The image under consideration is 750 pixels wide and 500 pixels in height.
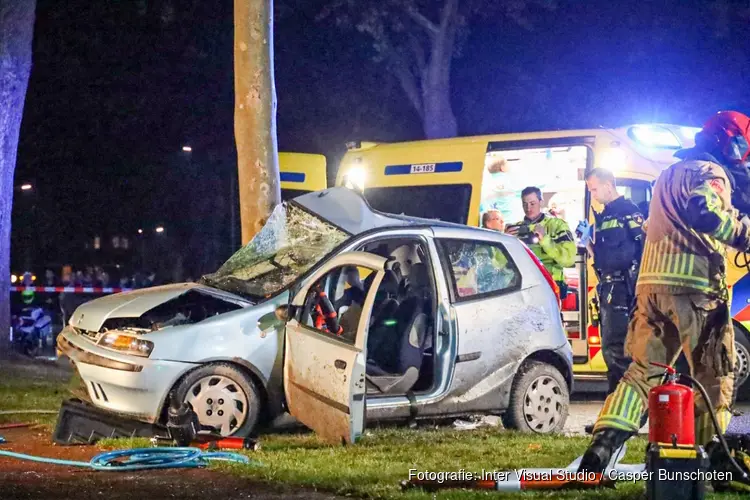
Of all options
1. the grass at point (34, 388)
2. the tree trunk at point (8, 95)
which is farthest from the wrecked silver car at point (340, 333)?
the tree trunk at point (8, 95)

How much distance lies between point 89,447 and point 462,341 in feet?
9.12

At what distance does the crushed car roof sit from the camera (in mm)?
8320

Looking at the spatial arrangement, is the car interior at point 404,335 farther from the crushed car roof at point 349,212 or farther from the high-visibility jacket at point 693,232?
the high-visibility jacket at point 693,232

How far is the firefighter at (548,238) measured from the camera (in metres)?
10.0

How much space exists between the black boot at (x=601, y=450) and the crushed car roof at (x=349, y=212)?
296cm

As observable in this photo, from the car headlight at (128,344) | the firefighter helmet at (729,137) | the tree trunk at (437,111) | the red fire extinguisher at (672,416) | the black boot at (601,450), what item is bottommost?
the black boot at (601,450)

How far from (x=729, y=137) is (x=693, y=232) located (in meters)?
0.61

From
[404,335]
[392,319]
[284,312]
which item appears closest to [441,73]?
[392,319]

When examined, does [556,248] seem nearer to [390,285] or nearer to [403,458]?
[390,285]

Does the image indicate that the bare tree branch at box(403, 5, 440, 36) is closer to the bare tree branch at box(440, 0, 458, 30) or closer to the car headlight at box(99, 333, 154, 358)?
the bare tree branch at box(440, 0, 458, 30)

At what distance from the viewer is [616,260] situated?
912 centimetres

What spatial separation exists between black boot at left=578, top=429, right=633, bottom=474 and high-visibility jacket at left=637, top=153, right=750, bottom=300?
0.85 m

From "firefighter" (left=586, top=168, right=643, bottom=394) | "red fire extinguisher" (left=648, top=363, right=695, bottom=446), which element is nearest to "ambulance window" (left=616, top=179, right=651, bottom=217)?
"firefighter" (left=586, top=168, right=643, bottom=394)

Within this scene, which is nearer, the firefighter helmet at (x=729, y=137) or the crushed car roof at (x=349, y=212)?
the firefighter helmet at (x=729, y=137)
